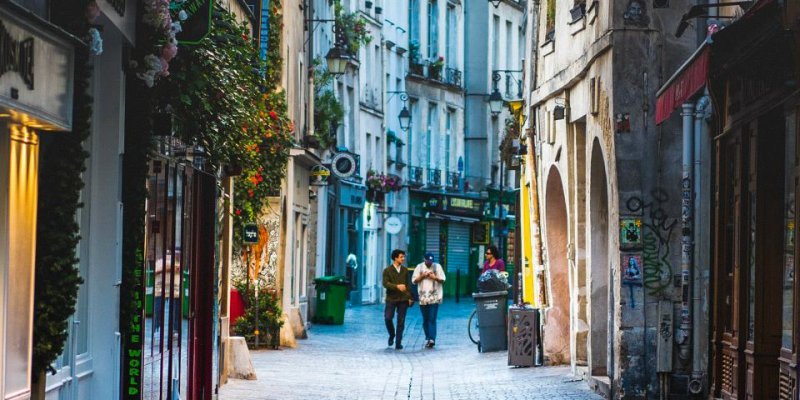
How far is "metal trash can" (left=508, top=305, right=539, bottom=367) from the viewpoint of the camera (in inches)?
874

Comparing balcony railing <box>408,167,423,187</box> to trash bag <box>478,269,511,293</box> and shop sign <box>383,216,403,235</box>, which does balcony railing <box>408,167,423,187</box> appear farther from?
trash bag <box>478,269,511,293</box>

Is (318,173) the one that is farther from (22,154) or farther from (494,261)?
(22,154)

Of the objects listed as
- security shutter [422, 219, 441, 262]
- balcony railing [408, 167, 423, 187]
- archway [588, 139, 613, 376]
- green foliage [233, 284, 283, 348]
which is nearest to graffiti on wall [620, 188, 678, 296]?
archway [588, 139, 613, 376]

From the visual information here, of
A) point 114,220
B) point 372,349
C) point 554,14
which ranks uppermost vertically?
point 554,14

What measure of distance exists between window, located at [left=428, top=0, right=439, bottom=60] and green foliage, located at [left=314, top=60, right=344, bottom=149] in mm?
18938

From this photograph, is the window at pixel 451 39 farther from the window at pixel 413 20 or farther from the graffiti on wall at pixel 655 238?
the graffiti on wall at pixel 655 238

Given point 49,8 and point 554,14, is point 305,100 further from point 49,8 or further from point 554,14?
point 49,8

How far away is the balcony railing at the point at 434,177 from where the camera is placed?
57.6m

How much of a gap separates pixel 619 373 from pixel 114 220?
26.7 feet

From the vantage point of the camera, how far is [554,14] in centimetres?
2323

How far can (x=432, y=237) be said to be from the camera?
58.6 meters

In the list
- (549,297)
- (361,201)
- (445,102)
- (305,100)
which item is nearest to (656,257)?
(549,297)

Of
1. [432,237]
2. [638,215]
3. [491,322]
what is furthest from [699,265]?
[432,237]

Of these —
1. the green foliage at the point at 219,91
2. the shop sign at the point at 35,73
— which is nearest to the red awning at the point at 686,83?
the green foliage at the point at 219,91
